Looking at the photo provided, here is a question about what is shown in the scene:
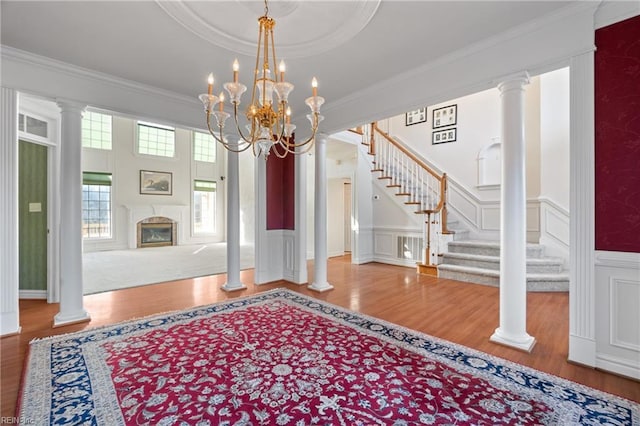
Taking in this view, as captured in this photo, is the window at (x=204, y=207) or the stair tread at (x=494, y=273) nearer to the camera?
the stair tread at (x=494, y=273)

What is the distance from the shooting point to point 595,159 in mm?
2221

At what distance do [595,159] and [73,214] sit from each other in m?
5.03

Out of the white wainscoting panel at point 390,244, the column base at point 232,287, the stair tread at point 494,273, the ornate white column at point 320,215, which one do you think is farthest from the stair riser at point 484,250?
the column base at point 232,287

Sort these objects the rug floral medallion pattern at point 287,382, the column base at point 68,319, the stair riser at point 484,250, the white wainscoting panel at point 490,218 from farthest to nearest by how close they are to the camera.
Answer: the white wainscoting panel at point 490,218
the stair riser at point 484,250
the column base at point 68,319
the rug floral medallion pattern at point 287,382

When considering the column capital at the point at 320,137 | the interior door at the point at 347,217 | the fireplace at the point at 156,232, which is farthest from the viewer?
the fireplace at the point at 156,232

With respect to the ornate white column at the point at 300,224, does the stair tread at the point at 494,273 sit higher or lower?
lower

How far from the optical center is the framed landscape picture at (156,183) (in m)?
9.88

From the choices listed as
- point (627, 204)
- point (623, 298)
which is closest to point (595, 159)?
point (627, 204)

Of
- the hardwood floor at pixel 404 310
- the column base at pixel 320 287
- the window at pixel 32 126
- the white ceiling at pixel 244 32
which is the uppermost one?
the white ceiling at pixel 244 32

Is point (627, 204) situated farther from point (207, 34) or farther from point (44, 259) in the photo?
point (44, 259)

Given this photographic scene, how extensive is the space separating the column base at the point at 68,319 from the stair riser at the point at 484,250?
5795 millimetres

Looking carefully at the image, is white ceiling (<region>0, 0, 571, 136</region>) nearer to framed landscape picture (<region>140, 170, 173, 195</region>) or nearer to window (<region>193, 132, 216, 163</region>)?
framed landscape picture (<region>140, 170, 173, 195</region>)

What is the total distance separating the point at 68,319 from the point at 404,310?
3.81 metres

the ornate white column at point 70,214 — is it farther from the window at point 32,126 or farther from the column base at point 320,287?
the column base at point 320,287
